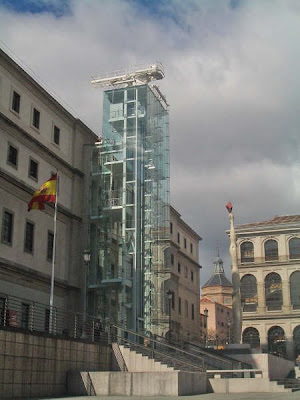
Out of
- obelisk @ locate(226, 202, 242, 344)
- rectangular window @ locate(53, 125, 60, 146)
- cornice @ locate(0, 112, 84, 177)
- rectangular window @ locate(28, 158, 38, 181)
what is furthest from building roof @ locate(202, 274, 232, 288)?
rectangular window @ locate(28, 158, 38, 181)

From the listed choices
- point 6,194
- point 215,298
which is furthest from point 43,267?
point 215,298

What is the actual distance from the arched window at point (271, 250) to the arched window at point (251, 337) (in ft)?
36.0

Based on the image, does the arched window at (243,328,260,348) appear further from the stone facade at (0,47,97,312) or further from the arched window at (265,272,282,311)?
the stone facade at (0,47,97,312)

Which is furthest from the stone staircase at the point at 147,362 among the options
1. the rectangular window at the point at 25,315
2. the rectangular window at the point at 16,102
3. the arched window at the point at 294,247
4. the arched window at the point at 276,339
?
the arched window at the point at 294,247

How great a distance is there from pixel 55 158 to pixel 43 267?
797 centimetres

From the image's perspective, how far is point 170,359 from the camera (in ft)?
104

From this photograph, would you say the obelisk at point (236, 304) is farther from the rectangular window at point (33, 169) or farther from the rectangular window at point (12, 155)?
the rectangular window at point (12, 155)

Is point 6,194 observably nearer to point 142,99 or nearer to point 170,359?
point 170,359

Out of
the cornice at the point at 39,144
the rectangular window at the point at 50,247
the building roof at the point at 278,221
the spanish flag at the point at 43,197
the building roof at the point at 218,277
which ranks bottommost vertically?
the rectangular window at the point at 50,247

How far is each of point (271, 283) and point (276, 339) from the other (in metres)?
8.20

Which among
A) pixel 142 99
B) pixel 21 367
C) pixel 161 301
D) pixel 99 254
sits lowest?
pixel 21 367

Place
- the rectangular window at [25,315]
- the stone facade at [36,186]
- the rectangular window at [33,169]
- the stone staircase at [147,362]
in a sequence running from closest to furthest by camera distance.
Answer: the stone staircase at [147,362] → the stone facade at [36,186] → the rectangular window at [25,315] → the rectangular window at [33,169]

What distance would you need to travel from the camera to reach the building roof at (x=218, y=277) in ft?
592

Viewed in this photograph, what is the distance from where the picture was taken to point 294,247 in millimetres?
84688
